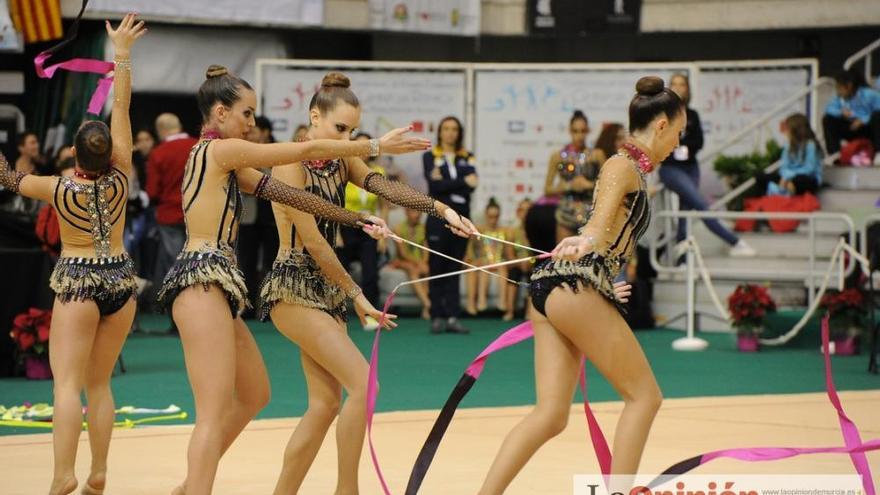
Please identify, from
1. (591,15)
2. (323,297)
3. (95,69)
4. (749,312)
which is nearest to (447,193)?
(749,312)

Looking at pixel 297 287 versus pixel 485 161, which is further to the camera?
pixel 485 161

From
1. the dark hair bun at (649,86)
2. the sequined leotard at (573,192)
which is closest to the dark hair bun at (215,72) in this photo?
the dark hair bun at (649,86)

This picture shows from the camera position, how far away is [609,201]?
16.7ft

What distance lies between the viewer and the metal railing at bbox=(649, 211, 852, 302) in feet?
41.7

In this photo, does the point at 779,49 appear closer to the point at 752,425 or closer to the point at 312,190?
the point at 752,425

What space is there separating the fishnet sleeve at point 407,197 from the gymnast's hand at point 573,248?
2.39 ft

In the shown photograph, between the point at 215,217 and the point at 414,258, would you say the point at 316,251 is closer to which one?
the point at 215,217

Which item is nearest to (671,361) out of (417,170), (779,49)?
(417,170)

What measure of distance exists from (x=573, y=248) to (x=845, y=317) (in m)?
7.96

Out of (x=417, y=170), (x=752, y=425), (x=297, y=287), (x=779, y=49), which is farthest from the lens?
(x=779, y=49)

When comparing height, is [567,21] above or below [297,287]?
above

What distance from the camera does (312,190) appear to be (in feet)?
18.7

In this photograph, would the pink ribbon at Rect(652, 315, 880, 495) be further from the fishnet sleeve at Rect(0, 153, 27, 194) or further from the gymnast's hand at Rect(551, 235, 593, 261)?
the fishnet sleeve at Rect(0, 153, 27, 194)

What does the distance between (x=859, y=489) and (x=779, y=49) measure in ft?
46.6
